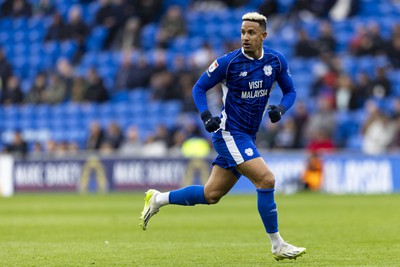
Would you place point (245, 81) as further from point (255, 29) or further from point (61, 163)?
point (61, 163)

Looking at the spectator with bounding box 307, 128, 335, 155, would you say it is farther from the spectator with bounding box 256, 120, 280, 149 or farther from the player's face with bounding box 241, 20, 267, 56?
the player's face with bounding box 241, 20, 267, 56

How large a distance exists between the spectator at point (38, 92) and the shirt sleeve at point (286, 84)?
2034 cm

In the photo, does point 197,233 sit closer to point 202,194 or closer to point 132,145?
point 202,194

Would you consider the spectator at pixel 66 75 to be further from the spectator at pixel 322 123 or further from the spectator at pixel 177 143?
the spectator at pixel 322 123

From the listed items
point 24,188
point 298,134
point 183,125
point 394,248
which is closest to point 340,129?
point 298,134

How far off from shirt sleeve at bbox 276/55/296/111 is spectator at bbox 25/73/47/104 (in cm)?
2034

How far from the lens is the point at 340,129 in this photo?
24.5m

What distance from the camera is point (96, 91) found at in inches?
1107

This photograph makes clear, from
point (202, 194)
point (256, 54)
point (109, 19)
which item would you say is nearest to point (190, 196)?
point (202, 194)

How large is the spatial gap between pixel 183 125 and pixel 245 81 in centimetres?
1646

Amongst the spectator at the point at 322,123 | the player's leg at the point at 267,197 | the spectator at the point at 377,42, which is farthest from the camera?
the spectator at the point at 377,42

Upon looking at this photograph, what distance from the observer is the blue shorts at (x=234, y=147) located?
9.18 m

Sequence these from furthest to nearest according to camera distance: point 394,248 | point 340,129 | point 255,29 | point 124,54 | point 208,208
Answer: point 124,54
point 340,129
point 208,208
point 394,248
point 255,29

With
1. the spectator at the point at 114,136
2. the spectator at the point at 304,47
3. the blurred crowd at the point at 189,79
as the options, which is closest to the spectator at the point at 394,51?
the blurred crowd at the point at 189,79
